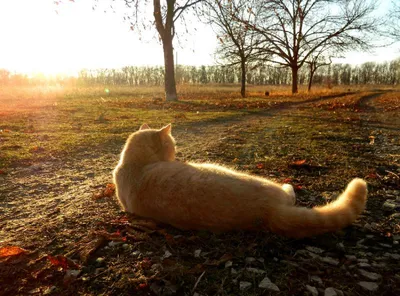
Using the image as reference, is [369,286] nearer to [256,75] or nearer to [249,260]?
[249,260]

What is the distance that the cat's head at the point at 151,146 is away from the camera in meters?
3.28

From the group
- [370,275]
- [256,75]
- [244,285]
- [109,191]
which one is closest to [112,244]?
[244,285]

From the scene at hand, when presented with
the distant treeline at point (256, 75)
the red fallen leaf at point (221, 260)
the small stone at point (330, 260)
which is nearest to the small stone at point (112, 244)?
the red fallen leaf at point (221, 260)

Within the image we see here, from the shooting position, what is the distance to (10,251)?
217cm

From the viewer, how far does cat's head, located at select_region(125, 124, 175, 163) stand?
3279 mm

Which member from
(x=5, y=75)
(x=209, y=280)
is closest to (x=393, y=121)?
(x=209, y=280)

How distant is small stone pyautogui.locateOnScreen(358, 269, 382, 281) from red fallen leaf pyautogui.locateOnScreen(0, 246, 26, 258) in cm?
236

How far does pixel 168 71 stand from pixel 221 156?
42.8 feet

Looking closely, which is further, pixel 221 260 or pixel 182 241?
pixel 182 241

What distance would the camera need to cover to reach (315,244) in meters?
2.13

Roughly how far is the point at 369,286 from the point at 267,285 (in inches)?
23.1

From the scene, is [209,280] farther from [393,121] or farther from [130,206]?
[393,121]

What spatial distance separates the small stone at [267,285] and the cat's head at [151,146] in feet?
6.10

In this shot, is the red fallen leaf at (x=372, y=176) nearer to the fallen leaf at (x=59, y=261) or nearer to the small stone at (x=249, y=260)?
the small stone at (x=249, y=260)
